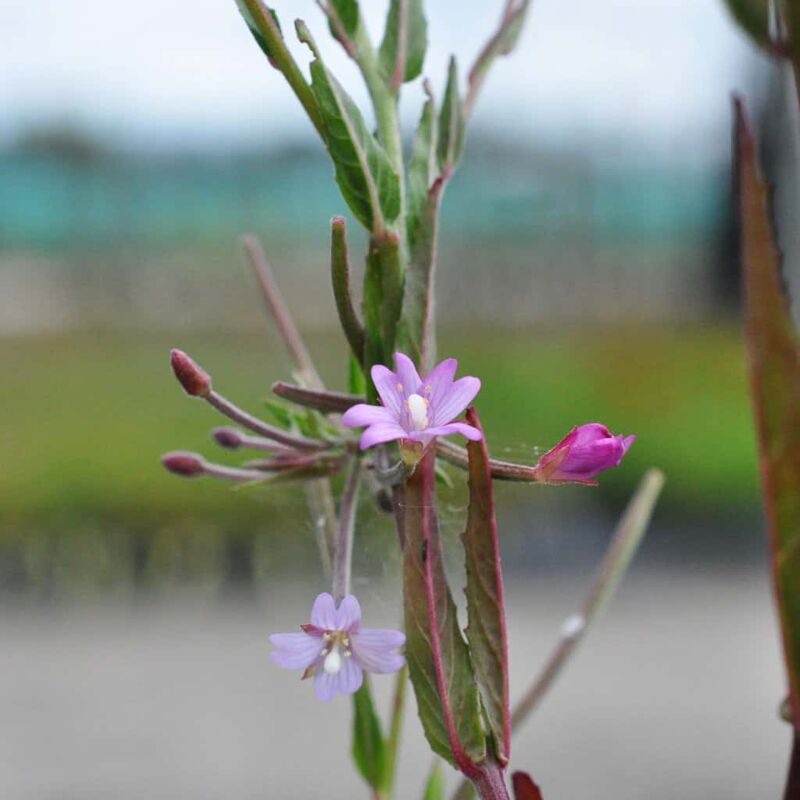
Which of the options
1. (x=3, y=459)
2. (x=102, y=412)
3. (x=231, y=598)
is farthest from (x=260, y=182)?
(x=231, y=598)

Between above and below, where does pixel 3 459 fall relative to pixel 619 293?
below

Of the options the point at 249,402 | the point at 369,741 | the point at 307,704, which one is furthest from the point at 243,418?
the point at 249,402

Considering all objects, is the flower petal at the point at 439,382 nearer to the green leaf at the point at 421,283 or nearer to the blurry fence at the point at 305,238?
the green leaf at the point at 421,283

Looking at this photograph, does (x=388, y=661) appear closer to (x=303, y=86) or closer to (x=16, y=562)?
(x=303, y=86)

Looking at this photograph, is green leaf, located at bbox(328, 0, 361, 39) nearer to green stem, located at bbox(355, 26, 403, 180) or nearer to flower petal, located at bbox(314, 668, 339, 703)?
green stem, located at bbox(355, 26, 403, 180)

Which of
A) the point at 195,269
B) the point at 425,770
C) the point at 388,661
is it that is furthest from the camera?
the point at 195,269

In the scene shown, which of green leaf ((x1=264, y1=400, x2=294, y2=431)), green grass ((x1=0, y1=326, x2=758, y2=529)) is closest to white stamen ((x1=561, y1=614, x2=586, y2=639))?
green leaf ((x1=264, y1=400, x2=294, y2=431))
